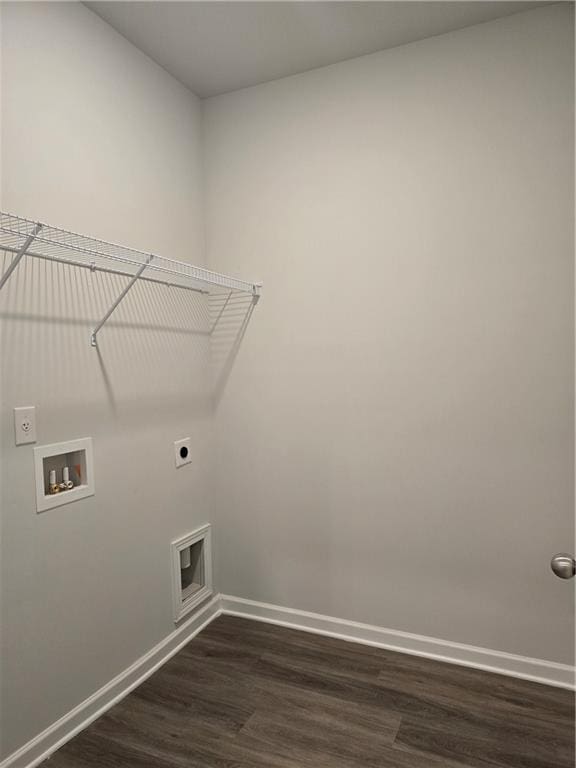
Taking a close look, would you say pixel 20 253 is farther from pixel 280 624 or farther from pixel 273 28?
pixel 280 624

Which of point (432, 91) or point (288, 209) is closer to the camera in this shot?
point (432, 91)

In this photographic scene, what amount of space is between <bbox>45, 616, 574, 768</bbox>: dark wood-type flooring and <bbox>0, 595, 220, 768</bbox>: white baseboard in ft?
0.12

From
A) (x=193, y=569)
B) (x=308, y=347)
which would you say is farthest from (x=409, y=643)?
(x=308, y=347)

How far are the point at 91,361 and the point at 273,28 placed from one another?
60.1 inches

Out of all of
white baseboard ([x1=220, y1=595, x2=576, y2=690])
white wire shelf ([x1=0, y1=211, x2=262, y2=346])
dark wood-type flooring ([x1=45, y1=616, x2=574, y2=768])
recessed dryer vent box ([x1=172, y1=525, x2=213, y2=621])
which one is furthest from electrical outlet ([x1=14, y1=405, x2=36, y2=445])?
white baseboard ([x1=220, y1=595, x2=576, y2=690])

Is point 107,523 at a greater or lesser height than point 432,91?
lesser

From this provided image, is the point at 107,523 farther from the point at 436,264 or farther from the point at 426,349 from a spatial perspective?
the point at 436,264

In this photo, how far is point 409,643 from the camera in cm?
232

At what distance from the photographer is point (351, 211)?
234 cm

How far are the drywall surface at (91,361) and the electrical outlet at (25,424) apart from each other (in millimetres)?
26

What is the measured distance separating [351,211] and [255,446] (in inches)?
48.7

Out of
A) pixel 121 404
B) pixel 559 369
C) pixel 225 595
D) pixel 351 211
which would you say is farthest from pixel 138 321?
pixel 559 369

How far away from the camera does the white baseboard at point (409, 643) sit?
2.09m

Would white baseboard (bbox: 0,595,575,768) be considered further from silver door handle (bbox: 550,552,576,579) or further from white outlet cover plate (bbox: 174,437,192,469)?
silver door handle (bbox: 550,552,576,579)
